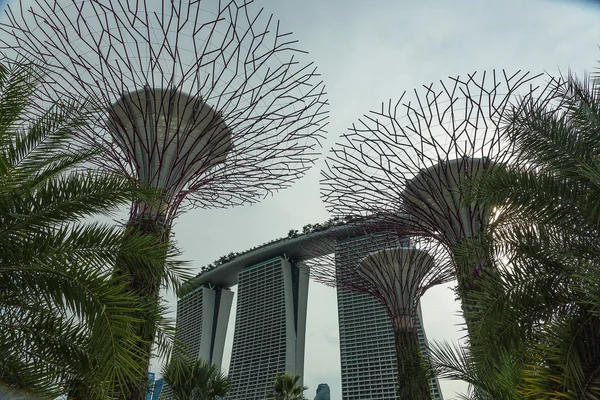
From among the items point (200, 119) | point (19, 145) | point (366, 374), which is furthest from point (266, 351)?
point (19, 145)

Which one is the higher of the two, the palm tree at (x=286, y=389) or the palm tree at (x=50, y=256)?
the palm tree at (x=286, y=389)

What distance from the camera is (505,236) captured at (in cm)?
631

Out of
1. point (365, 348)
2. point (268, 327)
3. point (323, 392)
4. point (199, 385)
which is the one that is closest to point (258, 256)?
point (268, 327)

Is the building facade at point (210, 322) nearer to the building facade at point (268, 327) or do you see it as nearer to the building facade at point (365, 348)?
the building facade at point (268, 327)

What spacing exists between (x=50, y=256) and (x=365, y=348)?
194 ft

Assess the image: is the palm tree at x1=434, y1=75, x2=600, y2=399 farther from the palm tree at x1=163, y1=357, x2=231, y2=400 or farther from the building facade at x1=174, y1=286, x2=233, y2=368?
the building facade at x1=174, y1=286, x2=233, y2=368

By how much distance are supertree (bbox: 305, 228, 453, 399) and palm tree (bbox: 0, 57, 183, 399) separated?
38.7 feet

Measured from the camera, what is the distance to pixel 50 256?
16.0 feet

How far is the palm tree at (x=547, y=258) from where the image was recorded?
5340mm

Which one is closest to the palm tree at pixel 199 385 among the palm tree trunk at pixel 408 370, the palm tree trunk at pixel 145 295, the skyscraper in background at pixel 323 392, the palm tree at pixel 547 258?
the palm tree trunk at pixel 408 370

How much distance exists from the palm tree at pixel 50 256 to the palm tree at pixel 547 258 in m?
3.86

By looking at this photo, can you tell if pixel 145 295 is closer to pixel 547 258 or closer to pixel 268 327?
pixel 547 258

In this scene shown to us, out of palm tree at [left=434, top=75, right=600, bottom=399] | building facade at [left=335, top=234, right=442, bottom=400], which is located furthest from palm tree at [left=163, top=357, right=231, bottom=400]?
building facade at [left=335, top=234, right=442, bottom=400]

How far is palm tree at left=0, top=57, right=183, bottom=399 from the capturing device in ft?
15.1
